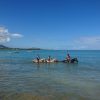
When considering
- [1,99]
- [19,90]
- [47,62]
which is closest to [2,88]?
[19,90]

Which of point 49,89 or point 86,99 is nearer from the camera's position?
point 86,99

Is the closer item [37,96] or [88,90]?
[37,96]

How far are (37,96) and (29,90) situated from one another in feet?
7.37

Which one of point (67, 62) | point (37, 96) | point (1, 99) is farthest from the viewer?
point (67, 62)

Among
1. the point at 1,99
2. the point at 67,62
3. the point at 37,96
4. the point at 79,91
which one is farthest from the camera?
the point at 67,62

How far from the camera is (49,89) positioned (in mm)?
19234

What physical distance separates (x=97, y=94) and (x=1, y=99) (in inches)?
291

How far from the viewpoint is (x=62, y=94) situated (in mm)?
17594

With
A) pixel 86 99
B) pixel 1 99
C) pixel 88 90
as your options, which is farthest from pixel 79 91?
pixel 1 99

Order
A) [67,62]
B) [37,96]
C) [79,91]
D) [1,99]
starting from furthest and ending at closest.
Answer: [67,62]
[79,91]
[37,96]
[1,99]

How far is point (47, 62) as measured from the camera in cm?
5066

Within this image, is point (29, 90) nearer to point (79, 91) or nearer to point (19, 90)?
point (19, 90)

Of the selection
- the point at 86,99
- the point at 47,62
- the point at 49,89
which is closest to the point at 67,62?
the point at 47,62

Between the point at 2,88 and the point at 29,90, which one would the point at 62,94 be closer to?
the point at 29,90
